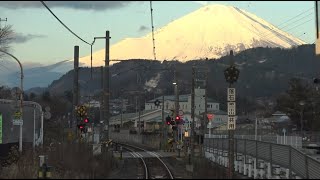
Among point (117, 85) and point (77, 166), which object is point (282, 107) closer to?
point (117, 85)

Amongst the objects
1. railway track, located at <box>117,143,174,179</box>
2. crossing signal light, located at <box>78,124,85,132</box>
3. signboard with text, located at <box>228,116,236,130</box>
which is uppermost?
signboard with text, located at <box>228,116,236,130</box>

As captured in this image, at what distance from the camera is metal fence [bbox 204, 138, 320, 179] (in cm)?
1828

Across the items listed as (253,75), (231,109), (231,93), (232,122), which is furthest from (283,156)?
(253,75)

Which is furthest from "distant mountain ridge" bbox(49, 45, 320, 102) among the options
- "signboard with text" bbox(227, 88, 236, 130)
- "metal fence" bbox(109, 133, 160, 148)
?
"signboard with text" bbox(227, 88, 236, 130)

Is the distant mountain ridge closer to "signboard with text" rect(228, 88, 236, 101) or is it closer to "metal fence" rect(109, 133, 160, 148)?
"metal fence" rect(109, 133, 160, 148)

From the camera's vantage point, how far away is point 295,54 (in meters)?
75.6

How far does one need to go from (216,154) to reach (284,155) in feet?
61.6

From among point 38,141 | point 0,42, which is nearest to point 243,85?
point 0,42

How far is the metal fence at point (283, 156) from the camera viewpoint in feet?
60.0

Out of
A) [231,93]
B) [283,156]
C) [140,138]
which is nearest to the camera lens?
Result: [283,156]

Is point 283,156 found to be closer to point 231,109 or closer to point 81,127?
point 231,109

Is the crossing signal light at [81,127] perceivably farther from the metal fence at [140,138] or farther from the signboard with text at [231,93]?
the metal fence at [140,138]

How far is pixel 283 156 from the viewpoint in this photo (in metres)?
21.9

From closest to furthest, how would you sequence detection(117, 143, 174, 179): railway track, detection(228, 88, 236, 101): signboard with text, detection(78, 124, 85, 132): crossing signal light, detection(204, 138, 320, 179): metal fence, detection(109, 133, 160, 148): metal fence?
detection(204, 138, 320, 179): metal fence
detection(228, 88, 236, 101): signboard with text
detection(117, 143, 174, 179): railway track
detection(78, 124, 85, 132): crossing signal light
detection(109, 133, 160, 148): metal fence
